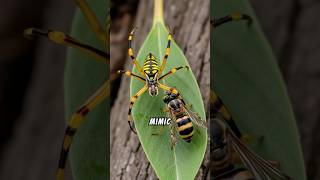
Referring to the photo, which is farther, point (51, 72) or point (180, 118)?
point (51, 72)

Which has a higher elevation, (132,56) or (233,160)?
(132,56)

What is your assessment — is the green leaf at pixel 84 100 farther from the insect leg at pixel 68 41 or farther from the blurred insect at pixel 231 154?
the blurred insect at pixel 231 154

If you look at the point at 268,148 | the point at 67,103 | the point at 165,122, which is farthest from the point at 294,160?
the point at 67,103

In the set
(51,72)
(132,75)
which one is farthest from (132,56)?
(51,72)

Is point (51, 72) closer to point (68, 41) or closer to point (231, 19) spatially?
point (68, 41)

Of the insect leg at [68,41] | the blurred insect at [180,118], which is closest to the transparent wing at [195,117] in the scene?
the blurred insect at [180,118]
